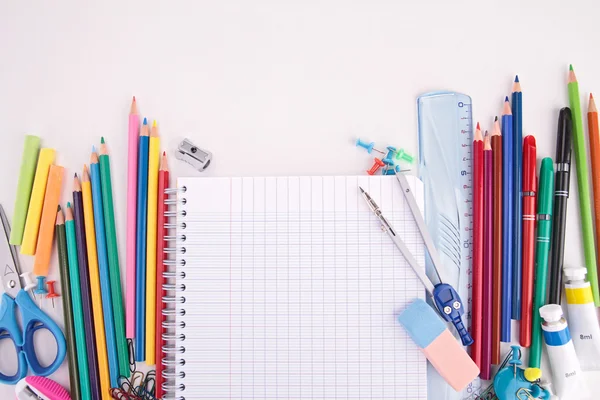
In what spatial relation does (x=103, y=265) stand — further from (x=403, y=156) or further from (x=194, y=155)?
(x=403, y=156)

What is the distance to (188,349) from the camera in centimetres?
94

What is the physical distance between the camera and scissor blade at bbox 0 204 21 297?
0.97m

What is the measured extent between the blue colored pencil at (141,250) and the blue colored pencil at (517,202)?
2.60 ft

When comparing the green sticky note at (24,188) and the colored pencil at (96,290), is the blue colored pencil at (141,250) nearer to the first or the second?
the colored pencil at (96,290)

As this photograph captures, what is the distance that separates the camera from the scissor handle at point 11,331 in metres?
0.96

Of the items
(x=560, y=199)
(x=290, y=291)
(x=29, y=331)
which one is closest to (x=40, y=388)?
(x=29, y=331)

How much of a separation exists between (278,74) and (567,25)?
0.65 m

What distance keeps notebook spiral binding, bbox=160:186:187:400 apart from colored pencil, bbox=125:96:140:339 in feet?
0.22

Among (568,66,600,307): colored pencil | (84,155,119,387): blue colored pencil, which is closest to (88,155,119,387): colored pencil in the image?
(84,155,119,387): blue colored pencil

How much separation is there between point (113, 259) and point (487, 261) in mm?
802

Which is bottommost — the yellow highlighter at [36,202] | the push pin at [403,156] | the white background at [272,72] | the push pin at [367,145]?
the yellow highlighter at [36,202]

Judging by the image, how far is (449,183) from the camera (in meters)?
0.96

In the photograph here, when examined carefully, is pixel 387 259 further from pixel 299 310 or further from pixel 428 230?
pixel 299 310

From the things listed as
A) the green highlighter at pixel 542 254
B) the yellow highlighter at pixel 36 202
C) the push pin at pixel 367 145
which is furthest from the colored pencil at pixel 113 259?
the green highlighter at pixel 542 254
